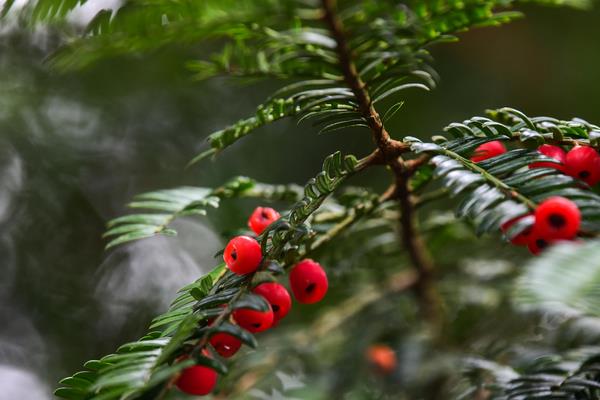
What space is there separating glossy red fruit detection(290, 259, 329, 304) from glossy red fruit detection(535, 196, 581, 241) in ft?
0.89

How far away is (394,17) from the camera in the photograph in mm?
635

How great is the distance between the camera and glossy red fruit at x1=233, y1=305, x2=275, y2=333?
1.86 feet

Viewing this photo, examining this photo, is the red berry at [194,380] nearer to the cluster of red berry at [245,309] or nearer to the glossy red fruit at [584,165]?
the cluster of red berry at [245,309]

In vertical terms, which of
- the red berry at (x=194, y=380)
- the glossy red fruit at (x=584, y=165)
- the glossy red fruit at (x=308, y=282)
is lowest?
the glossy red fruit at (x=308, y=282)

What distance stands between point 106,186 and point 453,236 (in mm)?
1187

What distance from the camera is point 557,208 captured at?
0.46 meters

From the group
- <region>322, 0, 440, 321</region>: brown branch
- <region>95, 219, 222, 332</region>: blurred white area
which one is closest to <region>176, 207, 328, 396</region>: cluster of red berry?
<region>322, 0, 440, 321</region>: brown branch

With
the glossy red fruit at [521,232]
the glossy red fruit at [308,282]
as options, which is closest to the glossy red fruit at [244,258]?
the glossy red fruit at [308,282]

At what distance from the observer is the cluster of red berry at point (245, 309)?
0.54 m

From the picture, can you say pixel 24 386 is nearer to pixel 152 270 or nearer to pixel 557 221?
pixel 152 270

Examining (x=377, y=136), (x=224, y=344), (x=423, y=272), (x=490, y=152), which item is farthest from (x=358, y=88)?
(x=423, y=272)

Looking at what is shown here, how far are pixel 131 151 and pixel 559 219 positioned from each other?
168cm

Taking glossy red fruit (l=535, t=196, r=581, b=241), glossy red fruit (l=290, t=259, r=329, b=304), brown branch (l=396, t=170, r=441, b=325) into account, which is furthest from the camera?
brown branch (l=396, t=170, r=441, b=325)

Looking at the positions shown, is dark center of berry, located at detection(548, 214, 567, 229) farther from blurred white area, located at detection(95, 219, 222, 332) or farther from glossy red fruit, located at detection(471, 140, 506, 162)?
blurred white area, located at detection(95, 219, 222, 332)
